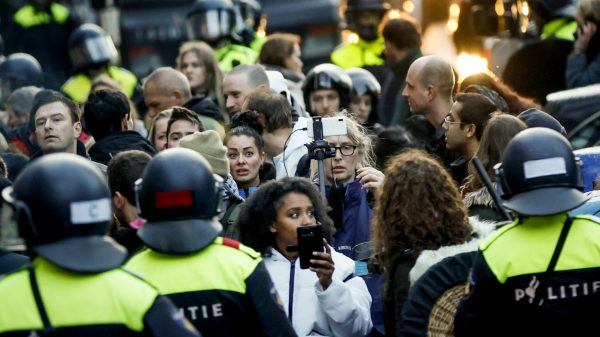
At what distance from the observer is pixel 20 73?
14711 mm

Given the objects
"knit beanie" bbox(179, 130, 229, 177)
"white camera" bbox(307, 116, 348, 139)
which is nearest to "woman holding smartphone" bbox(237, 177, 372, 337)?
"white camera" bbox(307, 116, 348, 139)

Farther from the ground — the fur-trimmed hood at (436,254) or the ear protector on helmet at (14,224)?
the ear protector on helmet at (14,224)

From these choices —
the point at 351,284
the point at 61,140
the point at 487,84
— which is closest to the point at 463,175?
the point at 487,84

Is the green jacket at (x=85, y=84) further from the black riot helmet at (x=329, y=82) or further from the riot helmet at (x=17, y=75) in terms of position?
the black riot helmet at (x=329, y=82)

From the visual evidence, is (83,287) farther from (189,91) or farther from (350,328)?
(189,91)

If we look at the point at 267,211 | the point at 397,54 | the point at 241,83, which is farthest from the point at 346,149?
the point at 397,54

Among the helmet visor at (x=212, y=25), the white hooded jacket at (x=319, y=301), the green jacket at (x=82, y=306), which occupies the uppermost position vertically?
the helmet visor at (x=212, y=25)

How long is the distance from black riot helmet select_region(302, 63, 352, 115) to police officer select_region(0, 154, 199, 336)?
610cm

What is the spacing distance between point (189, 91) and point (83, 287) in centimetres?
643

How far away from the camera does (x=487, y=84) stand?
10312mm

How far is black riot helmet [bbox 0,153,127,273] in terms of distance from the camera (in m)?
5.21

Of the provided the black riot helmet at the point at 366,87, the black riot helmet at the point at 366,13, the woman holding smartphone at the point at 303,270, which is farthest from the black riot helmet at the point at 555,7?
the woman holding smartphone at the point at 303,270

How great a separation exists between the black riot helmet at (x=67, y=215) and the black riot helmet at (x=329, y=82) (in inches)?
240

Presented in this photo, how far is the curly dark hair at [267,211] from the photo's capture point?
757 centimetres
